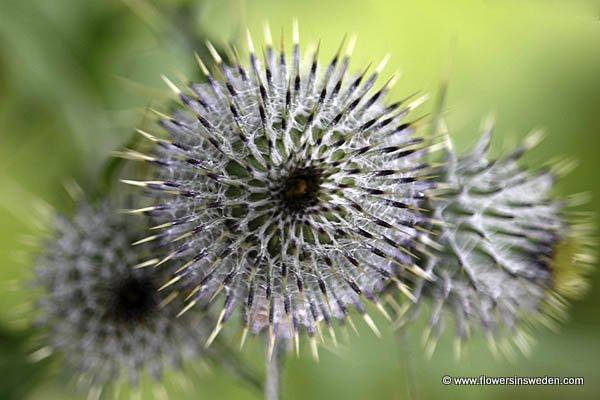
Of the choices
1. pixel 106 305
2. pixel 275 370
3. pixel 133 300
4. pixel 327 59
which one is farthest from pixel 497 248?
pixel 327 59

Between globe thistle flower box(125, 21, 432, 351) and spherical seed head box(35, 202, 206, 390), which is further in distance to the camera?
spherical seed head box(35, 202, 206, 390)

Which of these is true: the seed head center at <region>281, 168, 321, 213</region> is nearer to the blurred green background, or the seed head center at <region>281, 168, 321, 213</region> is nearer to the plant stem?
the plant stem

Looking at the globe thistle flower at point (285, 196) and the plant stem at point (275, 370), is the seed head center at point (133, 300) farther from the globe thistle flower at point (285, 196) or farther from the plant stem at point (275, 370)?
the plant stem at point (275, 370)

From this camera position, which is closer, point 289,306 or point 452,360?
point 289,306

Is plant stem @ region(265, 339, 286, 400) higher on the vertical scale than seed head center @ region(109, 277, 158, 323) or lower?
lower

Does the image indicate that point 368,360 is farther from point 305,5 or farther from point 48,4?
point 48,4

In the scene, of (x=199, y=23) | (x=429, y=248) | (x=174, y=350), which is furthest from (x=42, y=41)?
(x=429, y=248)

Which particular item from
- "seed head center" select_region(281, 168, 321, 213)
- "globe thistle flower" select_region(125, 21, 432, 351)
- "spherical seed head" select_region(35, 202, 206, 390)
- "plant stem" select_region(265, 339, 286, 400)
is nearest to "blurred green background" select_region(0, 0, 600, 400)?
"spherical seed head" select_region(35, 202, 206, 390)
